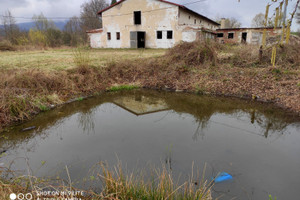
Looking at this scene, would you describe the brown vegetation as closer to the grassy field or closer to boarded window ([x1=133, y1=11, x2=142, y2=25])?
the grassy field

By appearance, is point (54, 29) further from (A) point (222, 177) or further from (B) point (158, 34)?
(A) point (222, 177)

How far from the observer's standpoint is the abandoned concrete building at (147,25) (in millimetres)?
20547

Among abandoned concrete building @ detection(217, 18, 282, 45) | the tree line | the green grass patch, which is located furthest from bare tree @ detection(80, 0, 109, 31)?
the green grass patch

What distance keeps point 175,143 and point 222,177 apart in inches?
50.8

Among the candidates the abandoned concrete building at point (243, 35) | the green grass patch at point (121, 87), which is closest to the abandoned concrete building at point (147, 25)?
the abandoned concrete building at point (243, 35)

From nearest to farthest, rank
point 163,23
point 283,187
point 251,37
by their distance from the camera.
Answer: point 283,187 → point 163,23 → point 251,37

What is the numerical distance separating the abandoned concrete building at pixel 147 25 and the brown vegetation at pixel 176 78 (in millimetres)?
10339

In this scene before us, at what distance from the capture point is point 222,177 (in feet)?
9.97

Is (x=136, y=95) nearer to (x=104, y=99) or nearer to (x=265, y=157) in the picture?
(x=104, y=99)

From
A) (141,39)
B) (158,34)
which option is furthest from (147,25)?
(141,39)

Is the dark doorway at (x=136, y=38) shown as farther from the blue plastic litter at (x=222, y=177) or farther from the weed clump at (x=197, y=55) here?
the blue plastic litter at (x=222, y=177)

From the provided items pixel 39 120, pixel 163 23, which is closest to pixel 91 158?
pixel 39 120

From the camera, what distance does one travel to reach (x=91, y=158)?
3.62 metres

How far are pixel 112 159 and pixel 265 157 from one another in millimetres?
2878
